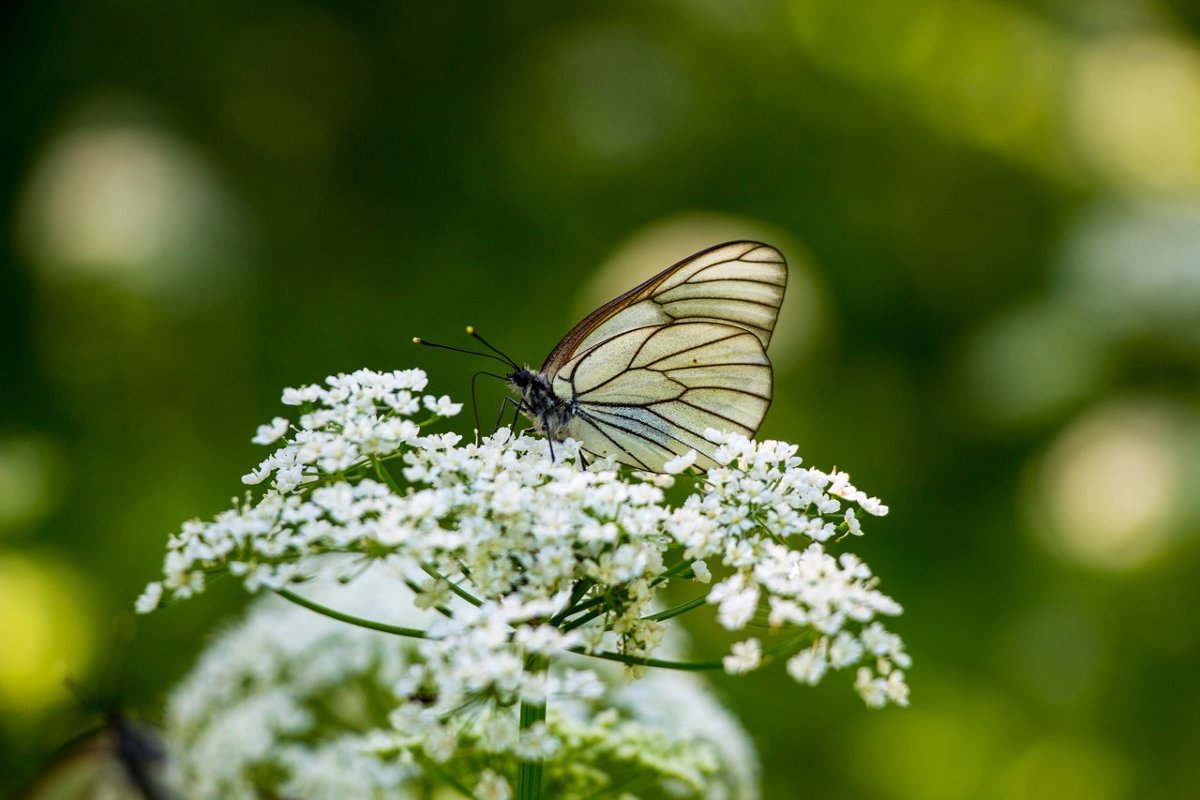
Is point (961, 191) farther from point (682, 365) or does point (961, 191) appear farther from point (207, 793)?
point (207, 793)

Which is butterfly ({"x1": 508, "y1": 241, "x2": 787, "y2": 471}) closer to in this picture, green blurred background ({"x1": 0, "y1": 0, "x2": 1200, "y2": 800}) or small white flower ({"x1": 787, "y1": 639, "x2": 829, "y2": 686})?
small white flower ({"x1": 787, "y1": 639, "x2": 829, "y2": 686})

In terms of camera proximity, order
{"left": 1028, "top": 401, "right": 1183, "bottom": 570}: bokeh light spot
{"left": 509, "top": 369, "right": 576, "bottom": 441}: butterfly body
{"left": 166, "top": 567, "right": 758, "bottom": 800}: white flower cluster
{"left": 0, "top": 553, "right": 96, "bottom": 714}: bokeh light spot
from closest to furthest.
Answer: {"left": 166, "top": 567, "right": 758, "bottom": 800}: white flower cluster < {"left": 509, "top": 369, "right": 576, "bottom": 441}: butterfly body < {"left": 0, "top": 553, "right": 96, "bottom": 714}: bokeh light spot < {"left": 1028, "top": 401, "right": 1183, "bottom": 570}: bokeh light spot

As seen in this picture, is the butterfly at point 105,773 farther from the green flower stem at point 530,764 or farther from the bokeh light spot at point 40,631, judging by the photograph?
the bokeh light spot at point 40,631

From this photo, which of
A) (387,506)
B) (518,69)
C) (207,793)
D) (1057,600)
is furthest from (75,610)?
(1057,600)

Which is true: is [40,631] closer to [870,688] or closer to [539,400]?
[539,400]

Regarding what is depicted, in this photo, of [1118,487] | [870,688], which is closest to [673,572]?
[870,688]

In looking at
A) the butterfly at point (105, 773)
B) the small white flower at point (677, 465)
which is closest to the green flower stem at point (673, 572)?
the small white flower at point (677, 465)

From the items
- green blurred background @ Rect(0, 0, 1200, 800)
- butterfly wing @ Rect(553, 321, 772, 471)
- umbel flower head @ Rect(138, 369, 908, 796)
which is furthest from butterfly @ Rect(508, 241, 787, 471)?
green blurred background @ Rect(0, 0, 1200, 800)
